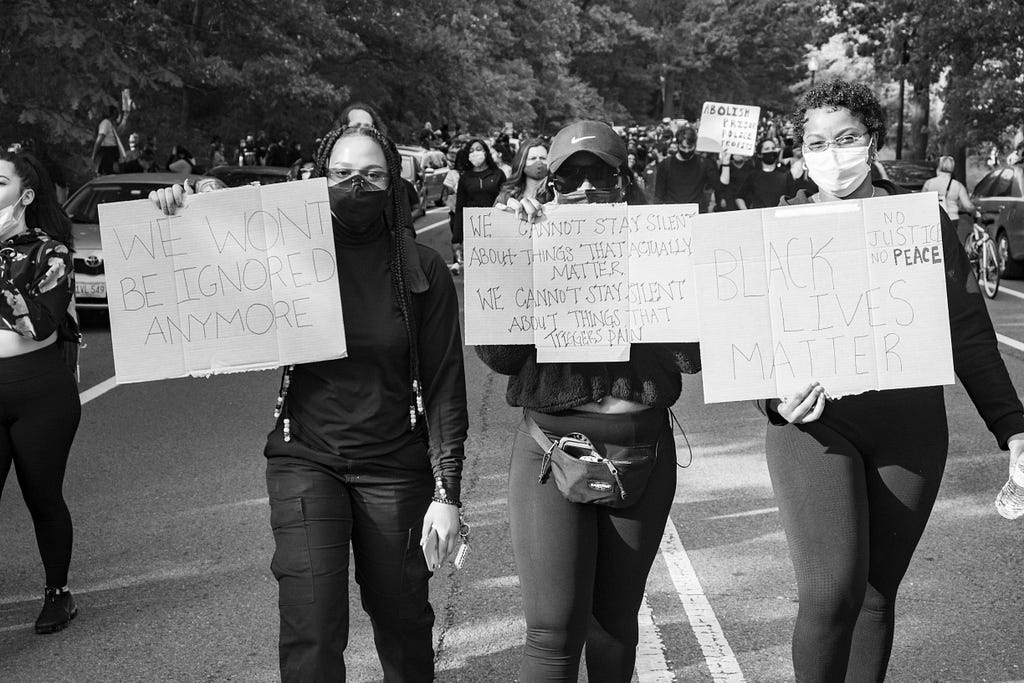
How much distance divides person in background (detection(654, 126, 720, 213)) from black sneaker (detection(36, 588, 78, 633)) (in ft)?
32.3

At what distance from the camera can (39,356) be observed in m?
4.82

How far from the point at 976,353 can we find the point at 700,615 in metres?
1.89

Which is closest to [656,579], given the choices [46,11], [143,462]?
[143,462]

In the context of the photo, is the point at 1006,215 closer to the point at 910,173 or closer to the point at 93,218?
the point at 910,173

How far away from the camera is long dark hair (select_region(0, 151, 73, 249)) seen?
4777 millimetres

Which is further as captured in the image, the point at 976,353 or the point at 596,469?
the point at 976,353

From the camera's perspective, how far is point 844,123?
3.71 m

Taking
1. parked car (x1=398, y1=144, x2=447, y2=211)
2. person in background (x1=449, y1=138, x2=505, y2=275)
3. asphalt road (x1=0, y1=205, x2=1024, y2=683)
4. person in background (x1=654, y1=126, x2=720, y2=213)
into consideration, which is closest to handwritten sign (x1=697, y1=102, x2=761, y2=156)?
person in background (x1=449, y1=138, x2=505, y2=275)

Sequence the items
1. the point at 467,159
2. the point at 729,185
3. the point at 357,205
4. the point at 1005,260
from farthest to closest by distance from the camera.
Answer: the point at 1005,260 → the point at 729,185 → the point at 467,159 → the point at 357,205

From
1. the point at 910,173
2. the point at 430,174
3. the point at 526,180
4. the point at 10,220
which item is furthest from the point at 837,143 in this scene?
the point at 430,174

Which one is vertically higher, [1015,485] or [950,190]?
[1015,485]

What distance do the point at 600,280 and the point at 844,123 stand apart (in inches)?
32.3

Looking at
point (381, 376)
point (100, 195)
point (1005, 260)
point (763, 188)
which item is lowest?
point (1005, 260)

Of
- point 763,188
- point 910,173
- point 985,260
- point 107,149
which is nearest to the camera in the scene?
point 763,188
